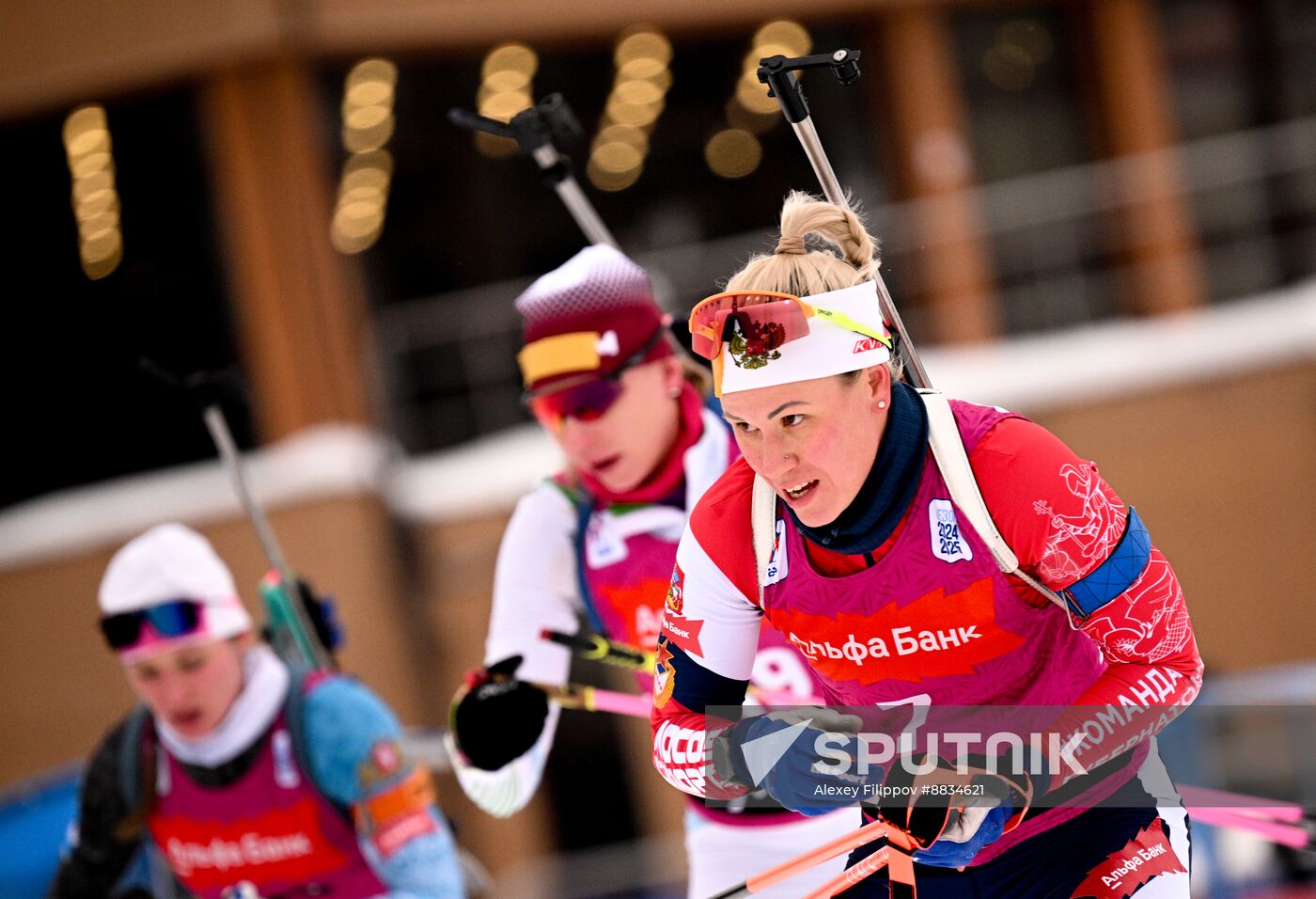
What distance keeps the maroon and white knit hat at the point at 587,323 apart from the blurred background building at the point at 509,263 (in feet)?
20.4

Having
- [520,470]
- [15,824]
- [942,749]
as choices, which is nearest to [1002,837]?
[942,749]

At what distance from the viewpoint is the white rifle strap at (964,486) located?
223 centimetres

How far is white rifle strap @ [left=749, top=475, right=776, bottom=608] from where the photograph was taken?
94.9 inches

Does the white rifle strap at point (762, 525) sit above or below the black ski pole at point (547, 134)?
below

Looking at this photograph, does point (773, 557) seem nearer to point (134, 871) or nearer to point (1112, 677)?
point (1112, 677)

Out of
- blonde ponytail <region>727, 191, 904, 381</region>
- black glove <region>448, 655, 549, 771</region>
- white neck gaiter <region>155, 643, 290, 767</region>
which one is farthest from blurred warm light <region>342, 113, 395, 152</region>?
blonde ponytail <region>727, 191, 904, 381</region>

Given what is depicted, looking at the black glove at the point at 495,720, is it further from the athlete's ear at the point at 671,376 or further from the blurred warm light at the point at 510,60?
the blurred warm light at the point at 510,60

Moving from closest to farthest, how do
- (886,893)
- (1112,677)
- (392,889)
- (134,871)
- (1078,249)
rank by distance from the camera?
(1112,677)
(886,893)
(392,889)
(134,871)
(1078,249)

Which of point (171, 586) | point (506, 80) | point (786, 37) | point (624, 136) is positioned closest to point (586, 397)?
point (171, 586)

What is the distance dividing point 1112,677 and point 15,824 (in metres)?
Answer: 4.95

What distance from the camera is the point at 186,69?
31.7 ft

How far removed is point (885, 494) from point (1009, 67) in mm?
10596

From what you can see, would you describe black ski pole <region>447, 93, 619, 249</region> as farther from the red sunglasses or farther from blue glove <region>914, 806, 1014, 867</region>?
blue glove <region>914, 806, 1014, 867</region>

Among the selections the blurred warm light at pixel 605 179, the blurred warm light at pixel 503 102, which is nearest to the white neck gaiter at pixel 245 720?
the blurred warm light at pixel 503 102
